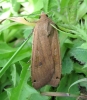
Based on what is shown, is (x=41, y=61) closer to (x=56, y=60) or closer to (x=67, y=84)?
(x=56, y=60)

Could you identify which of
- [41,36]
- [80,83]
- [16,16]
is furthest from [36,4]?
[80,83]

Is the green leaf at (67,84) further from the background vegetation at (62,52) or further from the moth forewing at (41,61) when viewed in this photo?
the moth forewing at (41,61)

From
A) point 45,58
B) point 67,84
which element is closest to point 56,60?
point 45,58

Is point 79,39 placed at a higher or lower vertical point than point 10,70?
higher

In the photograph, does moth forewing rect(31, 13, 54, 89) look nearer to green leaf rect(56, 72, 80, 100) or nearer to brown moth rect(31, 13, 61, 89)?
brown moth rect(31, 13, 61, 89)

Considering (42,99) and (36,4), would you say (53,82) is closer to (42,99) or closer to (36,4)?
(42,99)

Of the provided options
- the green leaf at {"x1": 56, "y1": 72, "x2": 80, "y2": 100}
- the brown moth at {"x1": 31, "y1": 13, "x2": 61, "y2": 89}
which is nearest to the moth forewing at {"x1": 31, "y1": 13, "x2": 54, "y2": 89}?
the brown moth at {"x1": 31, "y1": 13, "x2": 61, "y2": 89}

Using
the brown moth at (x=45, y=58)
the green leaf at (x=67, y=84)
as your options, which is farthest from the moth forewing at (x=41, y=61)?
the green leaf at (x=67, y=84)
